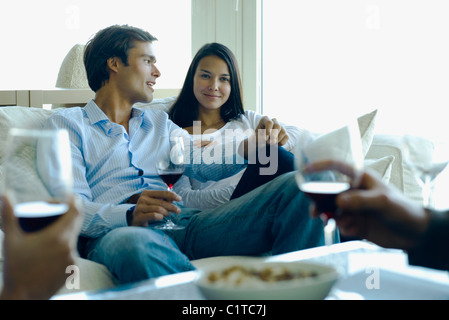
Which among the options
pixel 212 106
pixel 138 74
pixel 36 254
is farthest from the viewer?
pixel 212 106

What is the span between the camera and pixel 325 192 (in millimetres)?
786

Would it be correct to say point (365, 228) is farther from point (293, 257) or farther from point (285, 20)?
point (285, 20)

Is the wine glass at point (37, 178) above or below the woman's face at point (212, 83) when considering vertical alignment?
below

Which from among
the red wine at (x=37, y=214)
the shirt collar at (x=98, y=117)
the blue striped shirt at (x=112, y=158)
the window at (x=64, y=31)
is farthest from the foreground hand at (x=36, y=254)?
the window at (x=64, y=31)

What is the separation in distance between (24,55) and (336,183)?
13.3ft

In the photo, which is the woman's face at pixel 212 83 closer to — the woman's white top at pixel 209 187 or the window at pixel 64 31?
the woman's white top at pixel 209 187

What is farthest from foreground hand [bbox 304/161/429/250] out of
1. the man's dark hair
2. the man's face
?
the man's dark hair

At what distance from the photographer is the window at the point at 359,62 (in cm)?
257

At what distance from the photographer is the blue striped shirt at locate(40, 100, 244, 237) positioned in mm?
1993

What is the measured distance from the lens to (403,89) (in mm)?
2701

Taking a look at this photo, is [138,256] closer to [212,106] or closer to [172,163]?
[172,163]

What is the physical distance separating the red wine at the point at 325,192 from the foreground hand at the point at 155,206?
87 centimetres

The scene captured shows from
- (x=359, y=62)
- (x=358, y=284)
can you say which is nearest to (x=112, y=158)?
(x=358, y=284)

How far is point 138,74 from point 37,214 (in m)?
1.73
